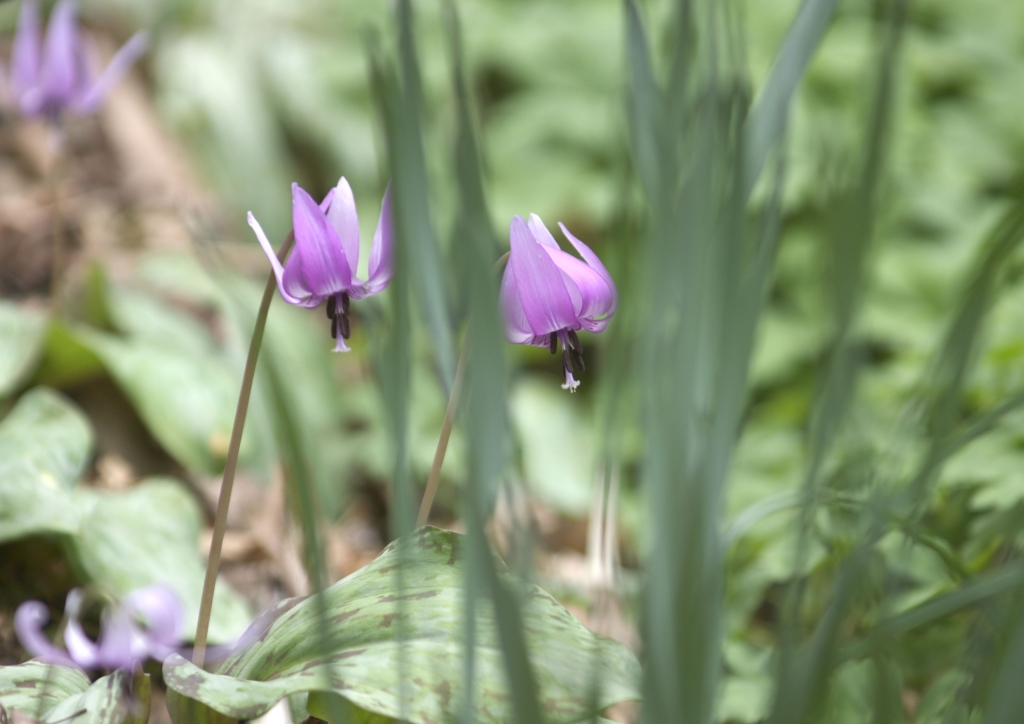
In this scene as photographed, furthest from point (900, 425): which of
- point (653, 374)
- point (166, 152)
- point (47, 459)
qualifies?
point (166, 152)

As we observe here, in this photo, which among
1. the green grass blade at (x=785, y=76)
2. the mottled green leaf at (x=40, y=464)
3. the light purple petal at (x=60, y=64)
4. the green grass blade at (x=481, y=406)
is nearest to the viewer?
the green grass blade at (x=481, y=406)

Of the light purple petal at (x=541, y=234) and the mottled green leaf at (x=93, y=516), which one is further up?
the light purple petal at (x=541, y=234)

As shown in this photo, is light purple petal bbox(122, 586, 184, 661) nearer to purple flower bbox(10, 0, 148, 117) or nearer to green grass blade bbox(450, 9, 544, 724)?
green grass blade bbox(450, 9, 544, 724)

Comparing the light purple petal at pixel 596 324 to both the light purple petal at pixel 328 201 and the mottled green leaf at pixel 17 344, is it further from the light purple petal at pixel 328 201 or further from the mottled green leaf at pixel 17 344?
the mottled green leaf at pixel 17 344

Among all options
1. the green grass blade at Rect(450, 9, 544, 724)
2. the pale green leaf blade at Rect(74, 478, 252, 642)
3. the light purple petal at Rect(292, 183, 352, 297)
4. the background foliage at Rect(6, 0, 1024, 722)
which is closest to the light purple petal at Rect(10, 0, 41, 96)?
the background foliage at Rect(6, 0, 1024, 722)

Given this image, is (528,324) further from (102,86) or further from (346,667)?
(102,86)

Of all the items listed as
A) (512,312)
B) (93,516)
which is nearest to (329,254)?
(512,312)

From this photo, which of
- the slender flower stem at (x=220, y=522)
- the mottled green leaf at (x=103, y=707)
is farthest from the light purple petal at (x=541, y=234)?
the mottled green leaf at (x=103, y=707)

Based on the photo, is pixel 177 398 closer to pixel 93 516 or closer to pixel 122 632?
pixel 93 516
